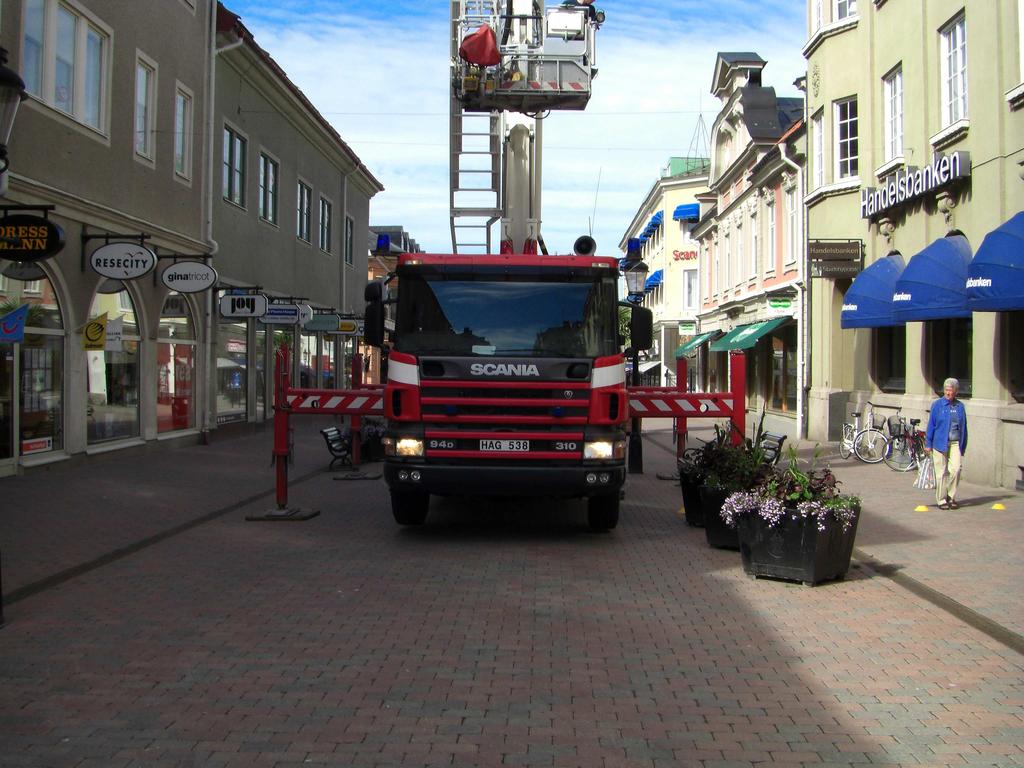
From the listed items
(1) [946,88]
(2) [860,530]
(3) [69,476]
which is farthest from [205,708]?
(1) [946,88]

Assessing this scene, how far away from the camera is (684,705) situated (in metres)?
5.01

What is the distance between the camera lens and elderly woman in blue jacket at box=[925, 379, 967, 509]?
469 inches

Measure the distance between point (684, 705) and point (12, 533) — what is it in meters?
7.56

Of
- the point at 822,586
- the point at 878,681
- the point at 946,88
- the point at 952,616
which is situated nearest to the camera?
the point at 878,681

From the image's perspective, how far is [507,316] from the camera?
945 centimetres

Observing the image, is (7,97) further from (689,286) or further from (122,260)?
(689,286)

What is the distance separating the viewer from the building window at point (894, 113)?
18391 millimetres

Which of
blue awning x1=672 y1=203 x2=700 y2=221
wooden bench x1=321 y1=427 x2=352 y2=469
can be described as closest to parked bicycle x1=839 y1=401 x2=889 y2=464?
wooden bench x1=321 y1=427 x2=352 y2=469

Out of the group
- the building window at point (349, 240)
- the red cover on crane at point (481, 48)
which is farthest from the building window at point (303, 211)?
the red cover on crane at point (481, 48)

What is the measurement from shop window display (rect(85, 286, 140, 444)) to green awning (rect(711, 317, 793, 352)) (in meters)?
15.9

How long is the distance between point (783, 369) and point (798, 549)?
2073 cm

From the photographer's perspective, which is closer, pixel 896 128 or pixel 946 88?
pixel 946 88

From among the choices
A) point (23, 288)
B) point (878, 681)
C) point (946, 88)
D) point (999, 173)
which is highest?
point (946, 88)

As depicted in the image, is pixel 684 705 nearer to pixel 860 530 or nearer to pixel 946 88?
pixel 860 530
